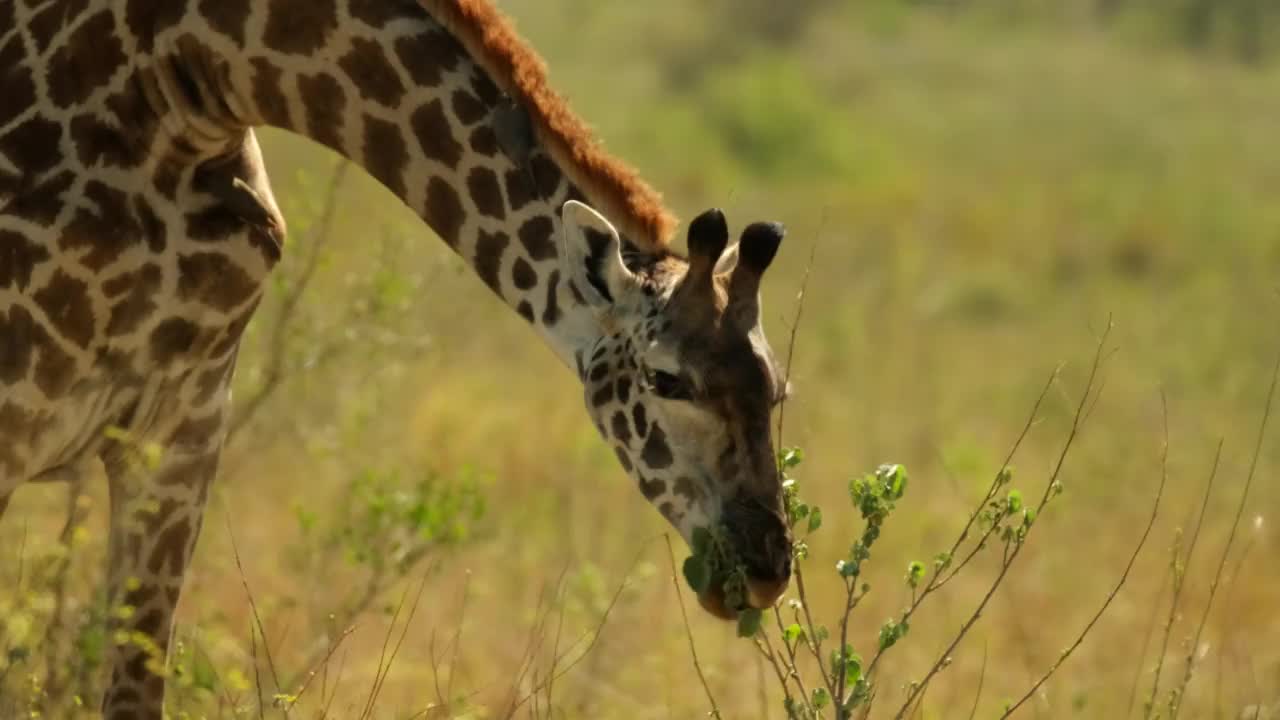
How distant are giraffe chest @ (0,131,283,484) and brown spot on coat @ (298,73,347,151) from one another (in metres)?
0.32

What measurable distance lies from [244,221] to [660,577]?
4.79 m

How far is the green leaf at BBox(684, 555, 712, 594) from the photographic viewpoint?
475 centimetres

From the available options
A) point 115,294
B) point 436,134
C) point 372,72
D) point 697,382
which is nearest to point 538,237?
point 436,134

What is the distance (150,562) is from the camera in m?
5.91

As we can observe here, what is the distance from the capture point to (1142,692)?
8320 mm

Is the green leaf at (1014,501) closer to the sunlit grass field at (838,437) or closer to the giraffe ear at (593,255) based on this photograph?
the sunlit grass field at (838,437)

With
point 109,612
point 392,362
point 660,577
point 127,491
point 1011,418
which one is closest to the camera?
point 109,612

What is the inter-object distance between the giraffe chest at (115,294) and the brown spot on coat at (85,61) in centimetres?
23

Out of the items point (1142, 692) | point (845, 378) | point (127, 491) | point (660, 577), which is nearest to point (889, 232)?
point (845, 378)

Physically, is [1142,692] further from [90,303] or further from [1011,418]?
[1011,418]

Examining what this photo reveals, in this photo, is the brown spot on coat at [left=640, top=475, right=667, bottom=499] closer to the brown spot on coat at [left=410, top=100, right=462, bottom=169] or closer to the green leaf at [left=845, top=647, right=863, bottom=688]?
the green leaf at [left=845, top=647, right=863, bottom=688]

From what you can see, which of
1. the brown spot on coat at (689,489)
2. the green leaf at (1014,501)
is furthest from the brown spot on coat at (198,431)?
the green leaf at (1014,501)

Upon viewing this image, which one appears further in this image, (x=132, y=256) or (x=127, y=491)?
(x=127, y=491)

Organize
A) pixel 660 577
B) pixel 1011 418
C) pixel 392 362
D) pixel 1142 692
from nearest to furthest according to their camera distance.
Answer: pixel 1142 692, pixel 392 362, pixel 660 577, pixel 1011 418
